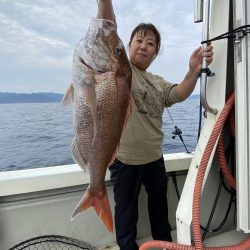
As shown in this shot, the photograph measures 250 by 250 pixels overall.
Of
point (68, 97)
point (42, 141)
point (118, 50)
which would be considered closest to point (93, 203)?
point (68, 97)

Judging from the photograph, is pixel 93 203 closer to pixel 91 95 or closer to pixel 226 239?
pixel 91 95

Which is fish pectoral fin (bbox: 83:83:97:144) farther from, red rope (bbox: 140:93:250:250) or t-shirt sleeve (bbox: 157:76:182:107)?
t-shirt sleeve (bbox: 157:76:182:107)

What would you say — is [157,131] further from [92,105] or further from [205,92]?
[92,105]

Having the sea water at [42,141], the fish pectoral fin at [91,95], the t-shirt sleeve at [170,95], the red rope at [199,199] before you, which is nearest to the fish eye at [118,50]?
the fish pectoral fin at [91,95]

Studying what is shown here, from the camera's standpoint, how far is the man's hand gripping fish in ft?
4.86

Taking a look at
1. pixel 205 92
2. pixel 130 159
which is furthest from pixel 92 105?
pixel 130 159

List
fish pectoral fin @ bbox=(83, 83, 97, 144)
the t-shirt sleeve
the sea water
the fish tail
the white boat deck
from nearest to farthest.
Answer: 1. fish pectoral fin @ bbox=(83, 83, 97, 144)
2. the fish tail
3. the white boat deck
4. the t-shirt sleeve
5. the sea water

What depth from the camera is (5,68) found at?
22.4 feet

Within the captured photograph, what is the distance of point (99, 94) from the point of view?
1480mm

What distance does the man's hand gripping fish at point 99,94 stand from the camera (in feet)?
4.86

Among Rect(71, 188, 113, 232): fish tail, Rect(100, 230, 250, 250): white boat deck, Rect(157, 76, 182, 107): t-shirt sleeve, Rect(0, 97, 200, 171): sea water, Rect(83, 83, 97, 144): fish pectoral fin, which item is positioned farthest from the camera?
Rect(0, 97, 200, 171): sea water

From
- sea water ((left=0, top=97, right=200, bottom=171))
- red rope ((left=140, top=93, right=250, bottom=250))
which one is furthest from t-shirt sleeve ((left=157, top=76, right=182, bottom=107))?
sea water ((left=0, top=97, right=200, bottom=171))

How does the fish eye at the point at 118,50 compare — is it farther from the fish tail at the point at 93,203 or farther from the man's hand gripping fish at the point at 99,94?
the fish tail at the point at 93,203

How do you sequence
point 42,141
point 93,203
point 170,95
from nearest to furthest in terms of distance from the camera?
point 93,203 → point 170,95 → point 42,141
